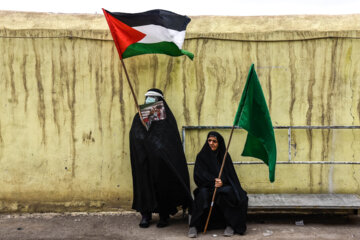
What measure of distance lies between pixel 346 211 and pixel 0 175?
13.6ft

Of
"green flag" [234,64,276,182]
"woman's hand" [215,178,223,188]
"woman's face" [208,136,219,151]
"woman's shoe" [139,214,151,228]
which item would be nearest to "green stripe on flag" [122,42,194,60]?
"green flag" [234,64,276,182]

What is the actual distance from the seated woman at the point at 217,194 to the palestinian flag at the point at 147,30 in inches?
43.8

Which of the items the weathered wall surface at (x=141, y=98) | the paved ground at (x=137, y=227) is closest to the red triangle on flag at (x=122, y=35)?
the weathered wall surface at (x=141, y=98)

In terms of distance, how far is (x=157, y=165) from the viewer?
216 inches

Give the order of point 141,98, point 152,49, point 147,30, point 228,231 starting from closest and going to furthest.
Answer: point 228,231
point 147,30
point 152,49
point 141,98

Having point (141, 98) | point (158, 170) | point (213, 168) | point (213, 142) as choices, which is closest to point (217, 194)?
point (213, 168)

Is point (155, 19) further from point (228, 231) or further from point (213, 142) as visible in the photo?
point (228, 231)

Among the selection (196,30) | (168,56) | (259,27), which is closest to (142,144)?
(168,56)

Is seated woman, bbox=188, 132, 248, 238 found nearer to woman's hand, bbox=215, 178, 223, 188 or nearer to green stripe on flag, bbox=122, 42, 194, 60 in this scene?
woman's hand, bbox=215, 178, 223, 188

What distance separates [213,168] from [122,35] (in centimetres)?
177

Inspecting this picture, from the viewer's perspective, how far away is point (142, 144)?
5.56m

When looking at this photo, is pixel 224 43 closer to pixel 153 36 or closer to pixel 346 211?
pixel 153 36

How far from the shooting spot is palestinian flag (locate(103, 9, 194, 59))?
548 cm

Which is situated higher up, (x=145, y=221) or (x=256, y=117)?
(x=256, y=117)
